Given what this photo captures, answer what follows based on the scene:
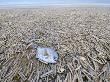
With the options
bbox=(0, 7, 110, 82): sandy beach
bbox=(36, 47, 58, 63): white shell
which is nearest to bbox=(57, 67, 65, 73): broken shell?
bbox=(0, 7, 110, 82): sandy beach

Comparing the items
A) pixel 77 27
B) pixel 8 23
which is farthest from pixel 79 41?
pixel 8 23

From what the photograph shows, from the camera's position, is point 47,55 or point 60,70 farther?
point 47,55

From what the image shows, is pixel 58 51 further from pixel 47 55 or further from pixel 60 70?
pixel 60 70

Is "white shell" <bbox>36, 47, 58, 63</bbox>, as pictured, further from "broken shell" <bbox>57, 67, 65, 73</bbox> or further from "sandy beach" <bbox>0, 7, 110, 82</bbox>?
"broken shell" <bbox>57, 67, 65, 73</bbox>

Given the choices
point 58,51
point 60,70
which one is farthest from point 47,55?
point 60,70

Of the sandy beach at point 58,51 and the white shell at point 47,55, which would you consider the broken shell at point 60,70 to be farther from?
the white shell at point 47,55

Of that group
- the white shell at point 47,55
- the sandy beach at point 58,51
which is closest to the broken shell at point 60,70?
the sandy beach at point 58,51
